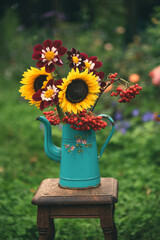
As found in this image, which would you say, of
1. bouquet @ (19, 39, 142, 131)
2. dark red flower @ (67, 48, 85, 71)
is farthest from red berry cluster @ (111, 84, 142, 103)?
dark red flower @ (67, 48, 85, 71)

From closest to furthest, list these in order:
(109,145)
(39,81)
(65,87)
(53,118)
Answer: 1. (65,87)
2. (39,81)
3. (53,118)
4. (109,145)

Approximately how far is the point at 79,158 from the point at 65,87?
46cm

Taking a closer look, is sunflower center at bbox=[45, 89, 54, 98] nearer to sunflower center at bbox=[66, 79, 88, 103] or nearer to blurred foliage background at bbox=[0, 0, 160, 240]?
sunflower center at bbox=[66, 79, 88, 103]

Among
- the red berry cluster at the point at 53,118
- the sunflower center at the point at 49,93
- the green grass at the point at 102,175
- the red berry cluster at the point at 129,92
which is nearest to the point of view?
the sunflower center at the point at 49,93

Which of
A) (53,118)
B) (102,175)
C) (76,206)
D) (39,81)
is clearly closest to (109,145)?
(102,175)

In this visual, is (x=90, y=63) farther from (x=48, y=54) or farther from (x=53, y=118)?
(x=53, y=118)

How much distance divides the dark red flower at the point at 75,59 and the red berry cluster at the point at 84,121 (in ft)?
0.87

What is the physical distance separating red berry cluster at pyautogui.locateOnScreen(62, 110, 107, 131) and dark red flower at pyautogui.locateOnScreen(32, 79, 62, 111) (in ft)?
0.48

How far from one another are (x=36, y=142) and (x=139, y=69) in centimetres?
235

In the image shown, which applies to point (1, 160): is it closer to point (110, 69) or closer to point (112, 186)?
point (112, 186)

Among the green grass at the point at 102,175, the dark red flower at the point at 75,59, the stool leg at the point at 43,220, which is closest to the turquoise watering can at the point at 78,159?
the stool leg at the point at 43,220

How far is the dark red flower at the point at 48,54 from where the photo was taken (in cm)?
208

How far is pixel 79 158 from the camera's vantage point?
224cm

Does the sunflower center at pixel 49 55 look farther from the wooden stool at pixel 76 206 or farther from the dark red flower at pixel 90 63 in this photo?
the wooden stool at pixel 76 206
